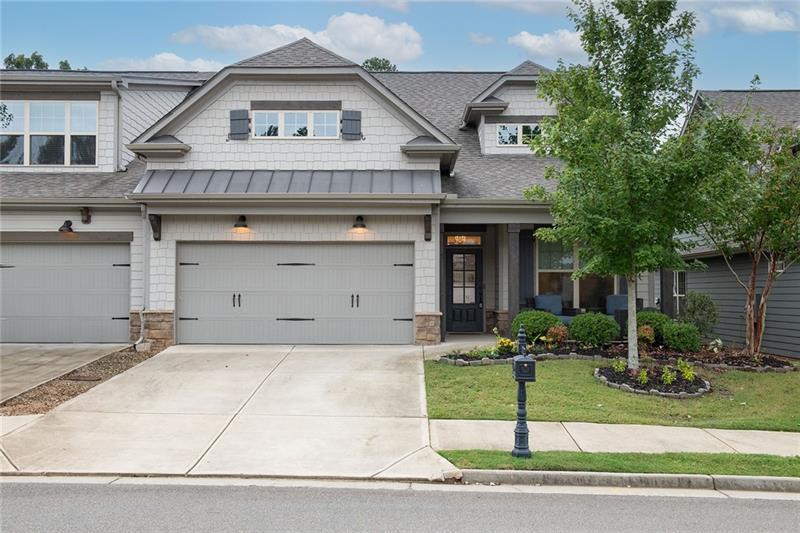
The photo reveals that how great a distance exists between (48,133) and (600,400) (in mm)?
13831

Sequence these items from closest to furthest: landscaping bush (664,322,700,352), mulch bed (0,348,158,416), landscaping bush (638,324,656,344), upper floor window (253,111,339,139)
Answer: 1. mulch bed (0,348,158,416)
2. landscaping bush (664,322,700,352)
3. landscaping bush (638,324,656,344)
4. upper floor window (253,111,339,139)

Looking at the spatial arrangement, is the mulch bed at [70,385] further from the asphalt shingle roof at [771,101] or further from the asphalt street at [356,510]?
the asphalt shingle roof at [771,101]

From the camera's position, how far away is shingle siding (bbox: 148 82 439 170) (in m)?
13.6

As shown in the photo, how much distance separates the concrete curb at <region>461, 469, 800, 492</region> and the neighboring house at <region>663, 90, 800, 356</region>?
6.71 m

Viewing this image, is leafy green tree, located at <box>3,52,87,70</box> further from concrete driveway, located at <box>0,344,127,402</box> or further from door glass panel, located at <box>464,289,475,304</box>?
door glass panel, located at <box>464,289,475,304</box>

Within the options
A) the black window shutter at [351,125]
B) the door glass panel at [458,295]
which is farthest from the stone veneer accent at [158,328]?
the door glass panel at [458,295]

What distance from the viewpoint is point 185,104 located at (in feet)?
43.6

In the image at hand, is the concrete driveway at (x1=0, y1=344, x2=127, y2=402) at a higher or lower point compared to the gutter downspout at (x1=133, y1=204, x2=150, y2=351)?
lower

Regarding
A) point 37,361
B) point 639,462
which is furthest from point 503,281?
point 37,361

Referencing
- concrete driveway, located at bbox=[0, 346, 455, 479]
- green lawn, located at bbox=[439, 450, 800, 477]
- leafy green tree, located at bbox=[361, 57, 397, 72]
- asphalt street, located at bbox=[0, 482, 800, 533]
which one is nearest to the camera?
asphalt street, located at bbox=[0, 482, 800, 533]

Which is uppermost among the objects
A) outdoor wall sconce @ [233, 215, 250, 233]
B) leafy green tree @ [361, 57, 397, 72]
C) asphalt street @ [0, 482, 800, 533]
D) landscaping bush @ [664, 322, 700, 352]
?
leafy green tree @ [361, 57, 397, 72]

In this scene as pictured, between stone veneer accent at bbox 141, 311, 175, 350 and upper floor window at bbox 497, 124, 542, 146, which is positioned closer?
stone veneer accent at bbox 141, 311, 175, 350

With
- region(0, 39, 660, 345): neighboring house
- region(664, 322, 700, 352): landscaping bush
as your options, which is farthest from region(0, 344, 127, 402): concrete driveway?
region(664, 322, 700, 352): landscaping bush

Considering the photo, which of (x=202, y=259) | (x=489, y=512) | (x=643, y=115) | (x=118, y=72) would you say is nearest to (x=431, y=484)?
(x=489, y=512)
